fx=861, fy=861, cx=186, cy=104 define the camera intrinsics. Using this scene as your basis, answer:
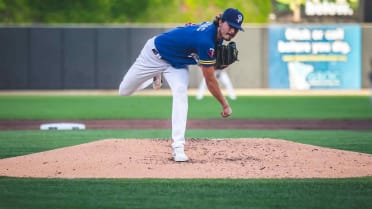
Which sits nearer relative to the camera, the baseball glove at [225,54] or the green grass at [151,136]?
the baseball glove at [225,54]

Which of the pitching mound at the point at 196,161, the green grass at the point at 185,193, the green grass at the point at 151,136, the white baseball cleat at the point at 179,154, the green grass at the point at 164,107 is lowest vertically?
the green grass at the point at 164,107

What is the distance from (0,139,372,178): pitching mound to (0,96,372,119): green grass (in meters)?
8.93

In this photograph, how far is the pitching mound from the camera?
8.58m

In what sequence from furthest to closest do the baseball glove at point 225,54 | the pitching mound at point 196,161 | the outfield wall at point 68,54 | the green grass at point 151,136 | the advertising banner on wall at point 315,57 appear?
1. the advertising banner on wall at point 315,57
2. the outfield wall at point 68,54
3. the green grass at point 151,136
4. the baseball glove at point 225,54
5. the pitching mound at point 196,161

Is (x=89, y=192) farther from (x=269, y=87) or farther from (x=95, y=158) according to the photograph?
(x=269, y=87)

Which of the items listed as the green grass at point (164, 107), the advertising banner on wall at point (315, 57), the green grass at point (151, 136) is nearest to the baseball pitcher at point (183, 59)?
the green grass at point (151, 136)

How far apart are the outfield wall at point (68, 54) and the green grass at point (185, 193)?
23.8m

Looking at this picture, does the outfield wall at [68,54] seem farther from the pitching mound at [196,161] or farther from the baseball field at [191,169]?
the pitching mound at [196,161]

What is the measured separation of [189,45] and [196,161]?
127 centimetres

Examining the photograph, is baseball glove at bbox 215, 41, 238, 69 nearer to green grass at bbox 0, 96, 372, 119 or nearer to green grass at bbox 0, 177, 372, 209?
green grass at bbox 0, 177, 372, 209

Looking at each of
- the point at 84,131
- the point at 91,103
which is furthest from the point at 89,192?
the point at 91,103

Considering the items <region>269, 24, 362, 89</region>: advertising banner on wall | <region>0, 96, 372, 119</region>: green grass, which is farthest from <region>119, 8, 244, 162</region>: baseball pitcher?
<region>269, 24, 362, 89</region>: advertising banner on wall

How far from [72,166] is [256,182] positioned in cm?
204

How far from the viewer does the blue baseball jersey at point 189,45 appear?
341 inches
